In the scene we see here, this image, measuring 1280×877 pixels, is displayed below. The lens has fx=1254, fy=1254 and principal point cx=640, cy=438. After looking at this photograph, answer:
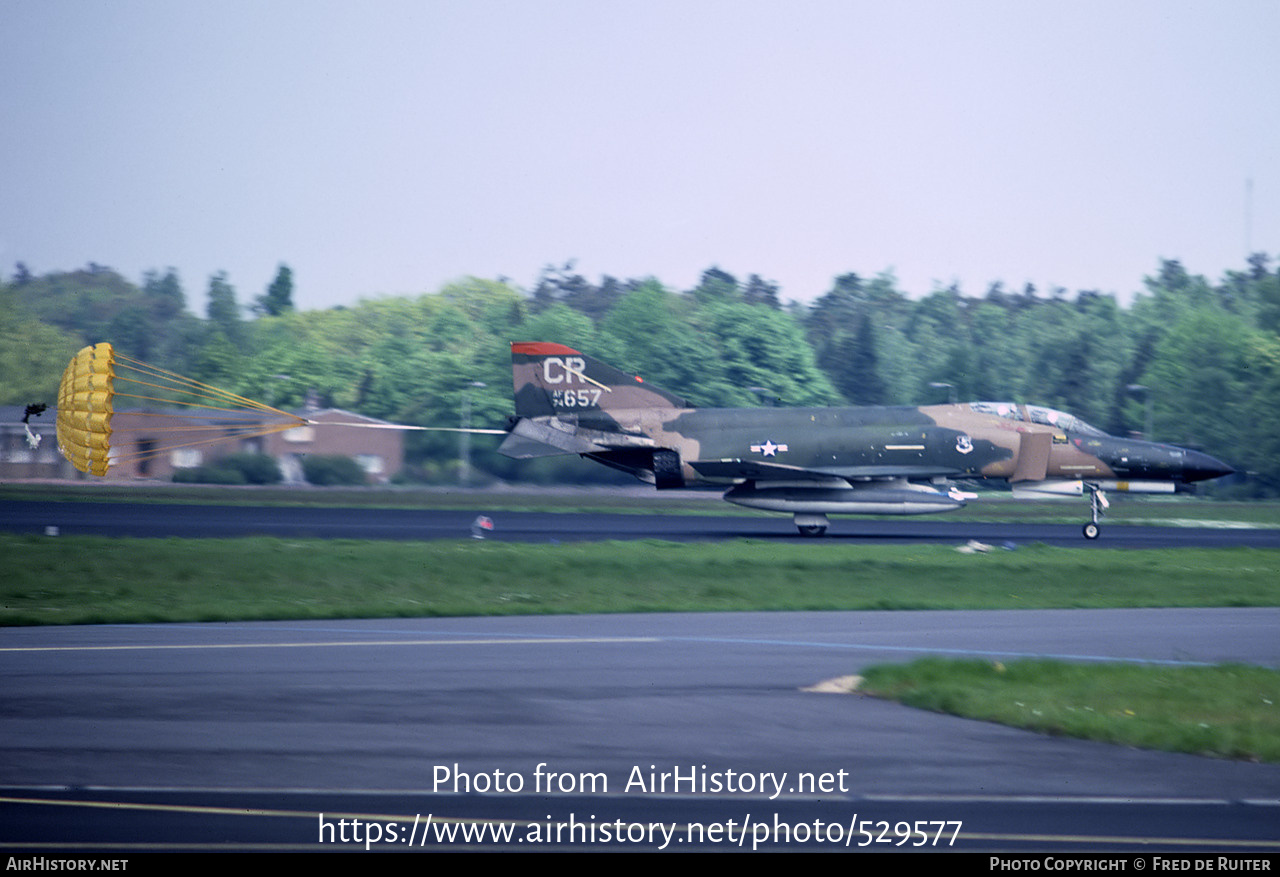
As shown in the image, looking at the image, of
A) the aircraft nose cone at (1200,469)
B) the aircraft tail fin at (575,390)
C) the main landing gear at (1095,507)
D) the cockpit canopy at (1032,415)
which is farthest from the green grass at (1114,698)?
the aircraft nose cone at (1200,469)

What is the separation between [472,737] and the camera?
9781 millimetres

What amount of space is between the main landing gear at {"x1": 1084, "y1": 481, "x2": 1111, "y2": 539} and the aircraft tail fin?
11.2 m

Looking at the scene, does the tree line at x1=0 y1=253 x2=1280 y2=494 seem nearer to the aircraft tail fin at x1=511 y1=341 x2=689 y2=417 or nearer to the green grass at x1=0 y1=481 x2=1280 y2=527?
the green grass at x1=0 y1=481 x2=1280 y2=527

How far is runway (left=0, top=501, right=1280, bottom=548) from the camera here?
3102cm

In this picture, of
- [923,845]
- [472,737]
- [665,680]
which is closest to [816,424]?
[665,680]

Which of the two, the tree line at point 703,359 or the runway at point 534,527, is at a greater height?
the tree line at point 703,359

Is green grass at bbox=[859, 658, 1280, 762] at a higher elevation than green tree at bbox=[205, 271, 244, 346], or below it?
below

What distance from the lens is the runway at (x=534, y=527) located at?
102 feet

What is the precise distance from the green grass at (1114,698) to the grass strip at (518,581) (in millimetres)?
7187

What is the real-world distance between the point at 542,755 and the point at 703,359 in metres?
66.9

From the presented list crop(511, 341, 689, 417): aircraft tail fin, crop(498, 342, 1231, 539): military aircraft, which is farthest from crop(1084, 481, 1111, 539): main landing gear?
crop(511, 341, 689, 417): aircraft tail fin

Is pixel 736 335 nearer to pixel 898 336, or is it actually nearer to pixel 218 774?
pixel 898 336

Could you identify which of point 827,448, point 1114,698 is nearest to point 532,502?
point 827,448

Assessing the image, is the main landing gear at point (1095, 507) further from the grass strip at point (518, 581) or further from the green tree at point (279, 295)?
the green tree at point (279, 295)
